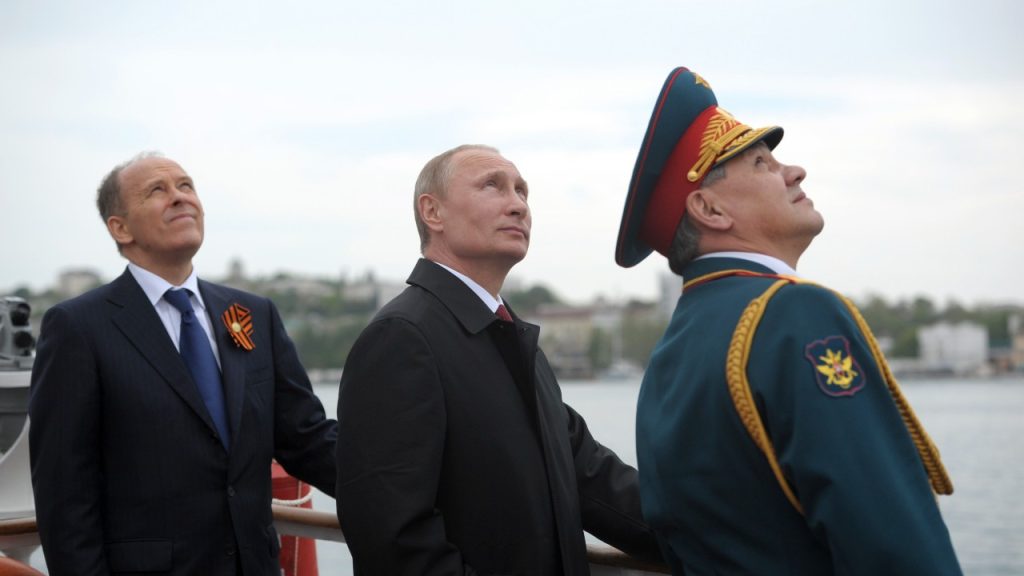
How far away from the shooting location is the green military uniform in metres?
1.73

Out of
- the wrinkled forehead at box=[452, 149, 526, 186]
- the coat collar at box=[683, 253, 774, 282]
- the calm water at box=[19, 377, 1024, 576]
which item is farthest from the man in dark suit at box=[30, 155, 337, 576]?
the calm water at box=[19, 377, 1024, 576]

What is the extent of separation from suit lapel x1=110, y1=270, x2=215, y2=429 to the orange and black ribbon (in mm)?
164

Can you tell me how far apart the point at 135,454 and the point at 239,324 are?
0.43m

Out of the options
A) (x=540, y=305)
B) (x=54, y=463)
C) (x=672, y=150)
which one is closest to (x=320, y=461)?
(x=54, y=463)

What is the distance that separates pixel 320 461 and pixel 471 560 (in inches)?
35.7

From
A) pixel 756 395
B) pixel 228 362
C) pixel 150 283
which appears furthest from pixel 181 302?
pixel 756 395

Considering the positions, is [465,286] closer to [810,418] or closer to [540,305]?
[810,418]

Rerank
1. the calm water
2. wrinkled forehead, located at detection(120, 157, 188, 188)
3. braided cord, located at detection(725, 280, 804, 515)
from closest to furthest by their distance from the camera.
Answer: braided cord, located at detection(725, 280, 804, 515), wrinkled forehead, located at detection(120, 157, 188, 188), the calm water


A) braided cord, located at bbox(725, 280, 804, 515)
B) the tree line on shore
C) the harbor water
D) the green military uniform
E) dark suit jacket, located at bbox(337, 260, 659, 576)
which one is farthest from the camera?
the tree line on shore

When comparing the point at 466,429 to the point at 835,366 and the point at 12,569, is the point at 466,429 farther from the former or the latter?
the point at 12,569

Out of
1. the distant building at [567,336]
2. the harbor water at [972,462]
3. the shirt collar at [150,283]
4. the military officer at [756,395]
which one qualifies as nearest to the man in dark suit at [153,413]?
the shirt collar at [150,283]

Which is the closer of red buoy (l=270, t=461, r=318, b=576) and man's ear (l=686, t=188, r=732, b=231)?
man's ear (l=686, t=188, r=732, b=231)

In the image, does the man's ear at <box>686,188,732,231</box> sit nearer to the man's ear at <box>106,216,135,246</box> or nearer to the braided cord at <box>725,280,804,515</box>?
the braided cord at <box>725,280,804,515</box>

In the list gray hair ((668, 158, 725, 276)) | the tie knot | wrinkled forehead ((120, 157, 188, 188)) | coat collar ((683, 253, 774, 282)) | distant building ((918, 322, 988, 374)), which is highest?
wrinkled forehead ((120, 157, 188, 188))
